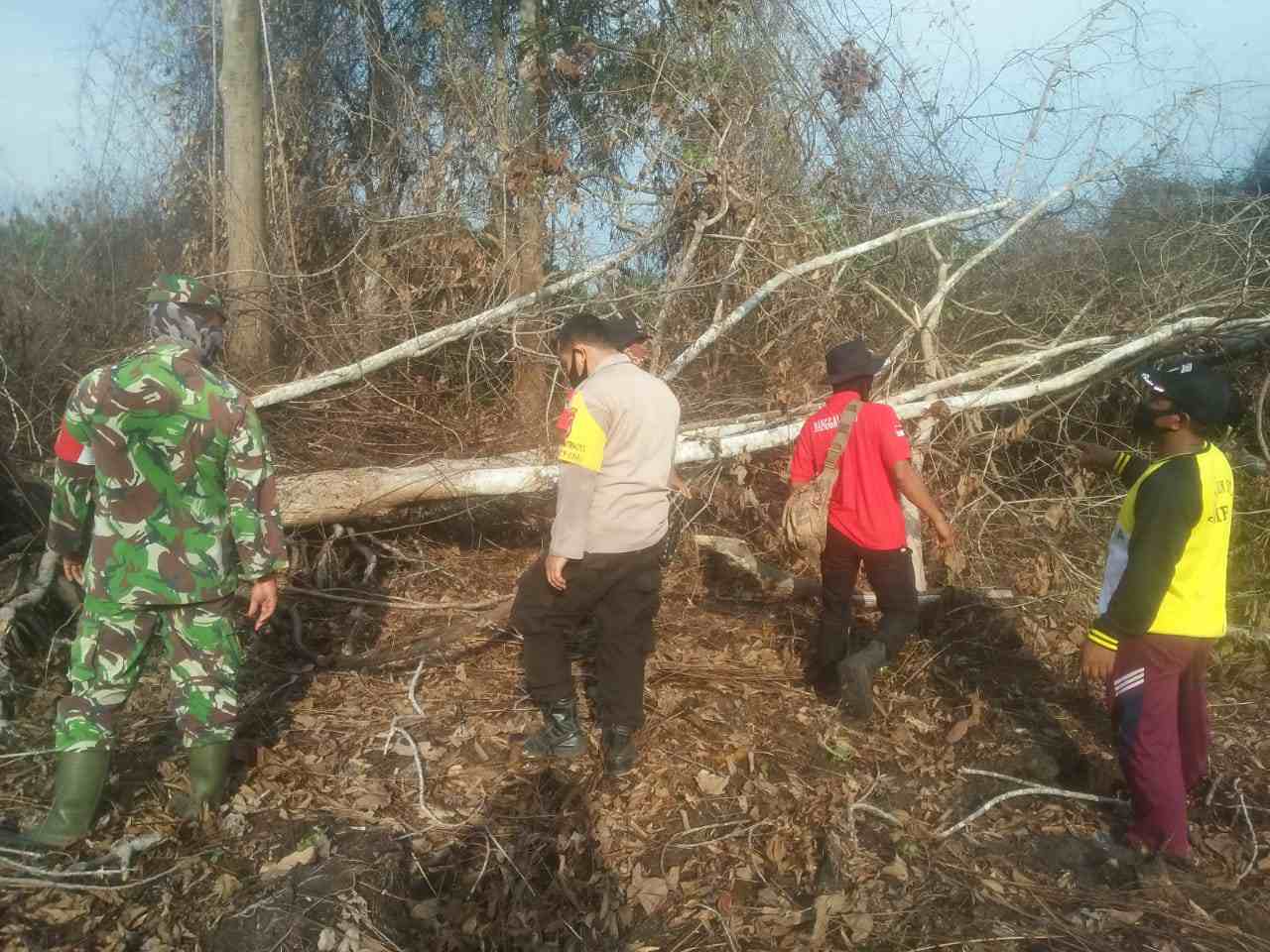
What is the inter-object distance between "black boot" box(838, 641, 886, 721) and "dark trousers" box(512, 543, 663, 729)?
1026 millimetres

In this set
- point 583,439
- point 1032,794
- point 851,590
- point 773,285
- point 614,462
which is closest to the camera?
point 583,439

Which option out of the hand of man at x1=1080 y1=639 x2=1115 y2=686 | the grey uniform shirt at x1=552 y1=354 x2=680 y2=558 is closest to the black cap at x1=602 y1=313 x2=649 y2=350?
the grey uniform shirt at x1=552 y1=354 x2=680 y2=558

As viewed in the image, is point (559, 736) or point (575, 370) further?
point (559, 736)

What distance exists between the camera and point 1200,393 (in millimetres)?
2955

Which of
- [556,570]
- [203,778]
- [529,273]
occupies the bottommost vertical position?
[203,778]

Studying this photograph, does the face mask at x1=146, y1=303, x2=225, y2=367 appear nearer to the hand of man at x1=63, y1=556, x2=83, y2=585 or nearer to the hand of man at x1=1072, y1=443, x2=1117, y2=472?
the hand of man at x1=63, y1=556, x2=83, y2=585

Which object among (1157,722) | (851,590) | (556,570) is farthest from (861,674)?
(556,570)

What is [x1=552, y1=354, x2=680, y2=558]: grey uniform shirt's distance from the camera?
131 inches

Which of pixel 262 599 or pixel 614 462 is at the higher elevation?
pixel 614 462

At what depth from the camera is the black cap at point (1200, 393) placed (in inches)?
116

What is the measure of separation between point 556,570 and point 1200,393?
236cm

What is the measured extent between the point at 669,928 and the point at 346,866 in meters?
1.15

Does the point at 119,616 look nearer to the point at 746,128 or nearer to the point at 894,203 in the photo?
the point at 746,128

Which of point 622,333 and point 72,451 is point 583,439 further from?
point 72,451
